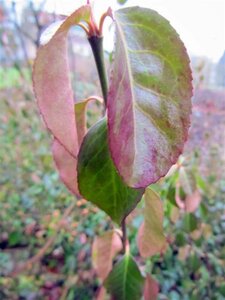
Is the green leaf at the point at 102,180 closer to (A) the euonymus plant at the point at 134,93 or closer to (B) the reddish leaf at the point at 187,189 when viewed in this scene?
(A) the euonymus plant at the point at 134,93

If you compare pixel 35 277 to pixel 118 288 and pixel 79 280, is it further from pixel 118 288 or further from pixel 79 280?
pixel 118 288

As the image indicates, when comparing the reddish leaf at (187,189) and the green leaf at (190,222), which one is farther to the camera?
the green leaf at (190,222)

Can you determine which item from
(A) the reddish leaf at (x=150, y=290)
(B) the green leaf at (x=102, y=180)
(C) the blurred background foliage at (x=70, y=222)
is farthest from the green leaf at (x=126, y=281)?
(B) the green leaf at (x=102, y=180)

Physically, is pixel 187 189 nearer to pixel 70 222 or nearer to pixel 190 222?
pixel 190 222

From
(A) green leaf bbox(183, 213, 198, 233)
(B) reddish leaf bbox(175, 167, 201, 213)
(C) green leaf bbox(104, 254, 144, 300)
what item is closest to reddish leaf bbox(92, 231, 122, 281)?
(C) green leaf bbox(104, 254, 144, 300)

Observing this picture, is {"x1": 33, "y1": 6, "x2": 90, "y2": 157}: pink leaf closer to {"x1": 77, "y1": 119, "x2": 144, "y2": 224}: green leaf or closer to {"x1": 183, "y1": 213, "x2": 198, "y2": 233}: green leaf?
{"x1": 77, "y1": 119, "x2": 144, "y2": 224}: green leaf

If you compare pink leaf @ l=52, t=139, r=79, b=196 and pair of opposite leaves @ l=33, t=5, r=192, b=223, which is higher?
pair of opposite leaves @ l=33, t=5, r=192, b=223
